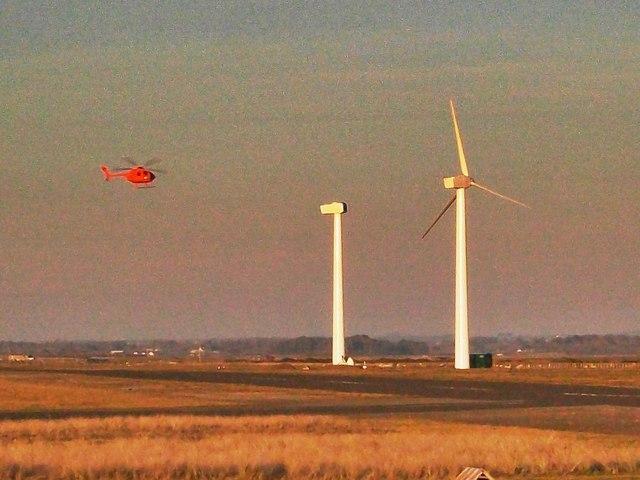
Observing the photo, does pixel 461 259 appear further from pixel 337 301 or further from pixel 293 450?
pixel 293 450

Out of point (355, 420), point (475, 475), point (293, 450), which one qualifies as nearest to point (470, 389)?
point (355, 420)

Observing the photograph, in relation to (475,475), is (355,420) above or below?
above

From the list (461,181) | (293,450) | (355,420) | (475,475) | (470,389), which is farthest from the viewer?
(461,181)

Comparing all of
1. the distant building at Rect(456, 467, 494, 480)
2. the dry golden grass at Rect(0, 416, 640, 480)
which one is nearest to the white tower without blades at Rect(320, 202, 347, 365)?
the dry golden grass at Rect(0, 416, 640, 480)

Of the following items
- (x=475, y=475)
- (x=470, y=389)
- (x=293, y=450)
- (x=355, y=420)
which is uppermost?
(x=470, y=389)

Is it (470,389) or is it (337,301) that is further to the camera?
(337,301)

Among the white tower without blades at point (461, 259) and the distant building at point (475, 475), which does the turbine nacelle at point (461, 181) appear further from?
the distant building at point (475, 475)

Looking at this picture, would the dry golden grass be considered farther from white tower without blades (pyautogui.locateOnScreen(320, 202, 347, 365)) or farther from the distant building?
white tower without blades (pyautogui.locateOnScreen(320, 202, 347, 365))

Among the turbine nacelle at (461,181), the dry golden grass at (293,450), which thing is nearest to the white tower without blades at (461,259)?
the turbine nacelle at (461,181)

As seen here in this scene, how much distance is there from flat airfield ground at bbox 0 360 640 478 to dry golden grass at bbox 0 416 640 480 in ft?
0.20

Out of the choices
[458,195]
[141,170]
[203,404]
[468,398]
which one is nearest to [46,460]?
[203,404]

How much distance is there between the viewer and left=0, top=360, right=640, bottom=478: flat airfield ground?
4072 cm

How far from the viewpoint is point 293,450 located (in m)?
44.7

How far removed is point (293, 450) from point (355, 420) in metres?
17.5
